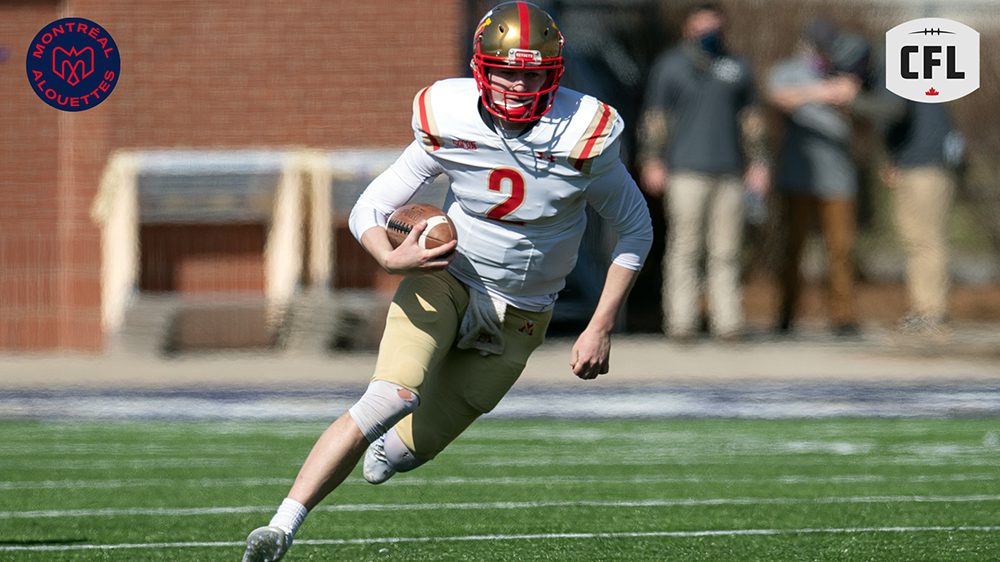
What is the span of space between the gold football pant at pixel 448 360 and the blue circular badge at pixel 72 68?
6.08ft

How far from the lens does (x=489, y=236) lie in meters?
5.54

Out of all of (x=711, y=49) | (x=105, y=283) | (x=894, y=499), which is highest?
(x=711, y=49)

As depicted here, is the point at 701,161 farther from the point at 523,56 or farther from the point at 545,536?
the point at 523,56

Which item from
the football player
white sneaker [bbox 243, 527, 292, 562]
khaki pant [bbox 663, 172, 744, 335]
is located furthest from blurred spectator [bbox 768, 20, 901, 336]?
white sneaker [bbox 243, 527, 292, 562]

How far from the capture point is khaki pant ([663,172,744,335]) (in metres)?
13.5

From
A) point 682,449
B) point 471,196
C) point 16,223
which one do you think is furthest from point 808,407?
point 16,223

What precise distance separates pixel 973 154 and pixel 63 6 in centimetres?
819

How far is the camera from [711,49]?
44.4 ft

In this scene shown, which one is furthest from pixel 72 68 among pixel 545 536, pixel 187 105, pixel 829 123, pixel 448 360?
pixel 829 123

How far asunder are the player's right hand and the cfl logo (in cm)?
451

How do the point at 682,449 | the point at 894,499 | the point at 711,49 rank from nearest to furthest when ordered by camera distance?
1. the point at 894,499
2. the point at 682,449
3. the point at 711,49

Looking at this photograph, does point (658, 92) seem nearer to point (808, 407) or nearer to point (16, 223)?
point (808, 407)

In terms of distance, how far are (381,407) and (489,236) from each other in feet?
2.27

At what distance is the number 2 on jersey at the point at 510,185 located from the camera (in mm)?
5418
